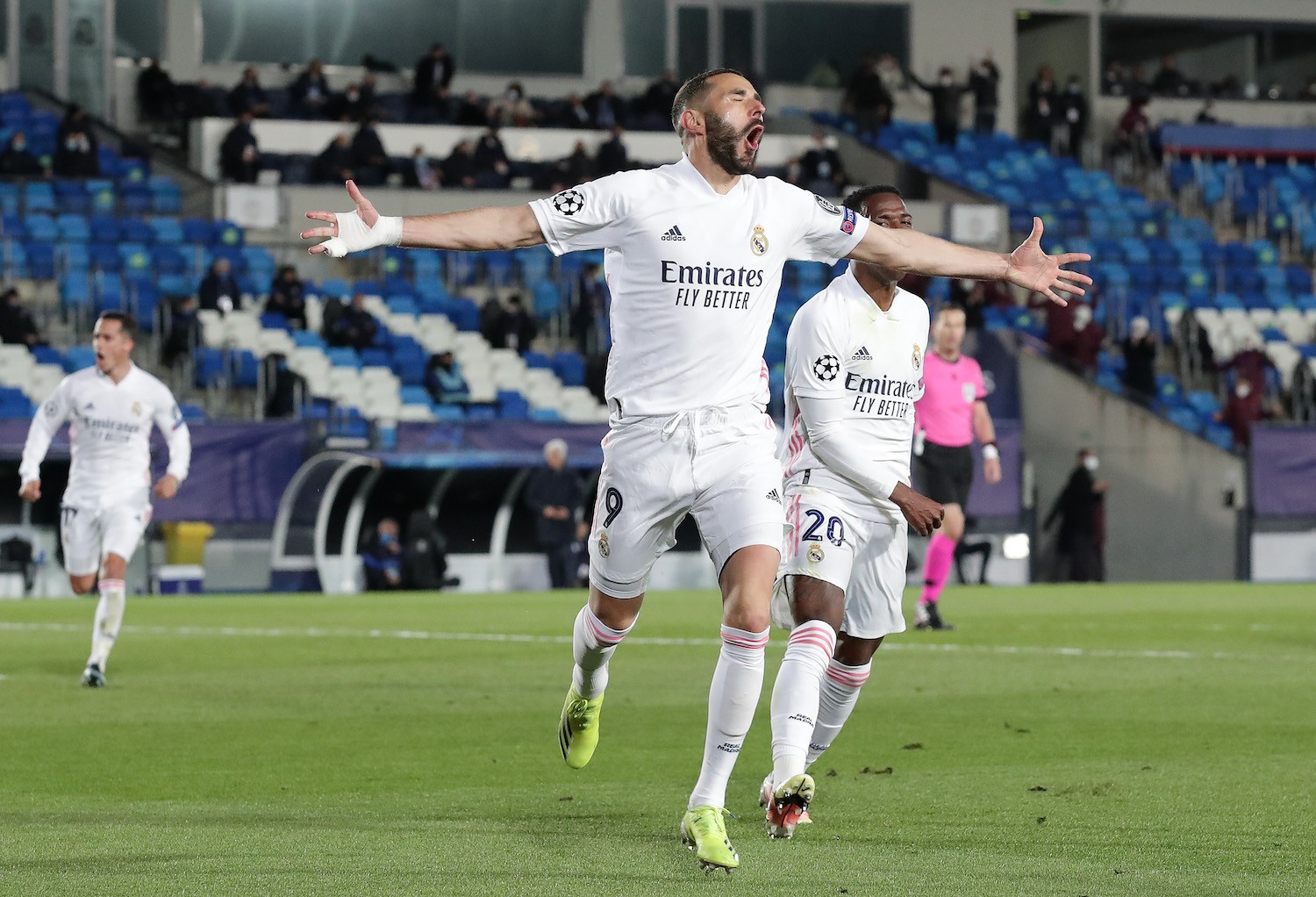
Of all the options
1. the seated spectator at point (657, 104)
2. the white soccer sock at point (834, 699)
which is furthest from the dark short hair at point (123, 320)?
the seated spectator at point (657, 104)

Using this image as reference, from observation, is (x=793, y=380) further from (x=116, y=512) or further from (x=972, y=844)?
(x=116, y=512)

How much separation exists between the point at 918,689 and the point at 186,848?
6.05 meters

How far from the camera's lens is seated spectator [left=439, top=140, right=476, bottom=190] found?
107 ft

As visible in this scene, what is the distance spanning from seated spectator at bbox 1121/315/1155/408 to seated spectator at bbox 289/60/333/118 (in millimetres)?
14381

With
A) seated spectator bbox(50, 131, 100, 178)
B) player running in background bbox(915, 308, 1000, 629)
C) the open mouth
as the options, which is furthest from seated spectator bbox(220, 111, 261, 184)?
the open mouth

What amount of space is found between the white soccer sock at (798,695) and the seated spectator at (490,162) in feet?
87.5

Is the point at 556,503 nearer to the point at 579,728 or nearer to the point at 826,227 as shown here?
the point at 579,728

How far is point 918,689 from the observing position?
37.9 ft

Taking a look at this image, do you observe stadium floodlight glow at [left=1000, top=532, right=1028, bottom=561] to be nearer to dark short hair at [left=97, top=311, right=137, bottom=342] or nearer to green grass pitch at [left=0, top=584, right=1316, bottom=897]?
green grass pitch at [left=0, top=584, right=1316, bottom=897]

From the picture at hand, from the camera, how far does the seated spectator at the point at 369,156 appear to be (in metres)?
32.5

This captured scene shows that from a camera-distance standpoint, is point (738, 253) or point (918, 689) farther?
point (918, 689)

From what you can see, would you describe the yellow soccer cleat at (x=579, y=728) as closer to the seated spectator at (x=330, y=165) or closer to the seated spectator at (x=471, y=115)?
the seated spectator at (x=330, y=165)

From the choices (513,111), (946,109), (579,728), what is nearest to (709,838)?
(579,728)

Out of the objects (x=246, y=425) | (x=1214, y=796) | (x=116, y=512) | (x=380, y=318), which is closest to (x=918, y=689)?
(x=1214, y=796)
